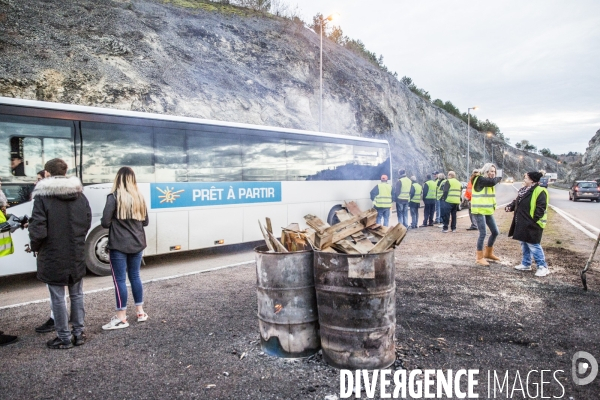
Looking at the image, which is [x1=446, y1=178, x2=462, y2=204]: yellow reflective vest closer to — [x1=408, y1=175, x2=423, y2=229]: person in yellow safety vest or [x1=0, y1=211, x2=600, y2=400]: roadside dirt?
[x1=408, y1=175, x2=423, y2=229]: person in yellow safety vest

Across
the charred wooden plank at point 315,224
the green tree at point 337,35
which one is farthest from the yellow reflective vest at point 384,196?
the green tree at point 337,35

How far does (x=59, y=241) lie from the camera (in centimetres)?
429

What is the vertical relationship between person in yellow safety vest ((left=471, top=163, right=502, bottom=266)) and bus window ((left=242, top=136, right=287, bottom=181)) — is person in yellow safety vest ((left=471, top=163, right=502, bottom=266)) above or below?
below

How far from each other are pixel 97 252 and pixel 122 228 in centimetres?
350

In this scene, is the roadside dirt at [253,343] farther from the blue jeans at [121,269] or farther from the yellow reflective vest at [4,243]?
the yellow reflective vest at [4,243]

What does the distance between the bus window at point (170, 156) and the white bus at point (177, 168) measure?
0.07 ft

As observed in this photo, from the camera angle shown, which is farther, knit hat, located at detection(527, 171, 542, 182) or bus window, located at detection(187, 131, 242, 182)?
bus window, located at detection(187, 131, 242, 182)

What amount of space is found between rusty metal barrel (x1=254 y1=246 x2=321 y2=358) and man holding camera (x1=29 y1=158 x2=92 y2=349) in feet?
6.70

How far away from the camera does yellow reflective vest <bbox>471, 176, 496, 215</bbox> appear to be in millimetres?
7953

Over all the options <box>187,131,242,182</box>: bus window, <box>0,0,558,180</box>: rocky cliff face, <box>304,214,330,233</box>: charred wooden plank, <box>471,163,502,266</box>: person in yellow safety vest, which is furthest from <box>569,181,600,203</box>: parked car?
<box>304,214,330,233</box>: charred wooden plank

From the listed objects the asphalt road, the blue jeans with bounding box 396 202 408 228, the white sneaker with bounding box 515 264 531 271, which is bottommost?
the asphalt road

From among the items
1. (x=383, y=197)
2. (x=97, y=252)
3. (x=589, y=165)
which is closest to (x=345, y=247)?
(x=97, y=252)

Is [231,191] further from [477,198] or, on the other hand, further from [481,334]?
[481,334]

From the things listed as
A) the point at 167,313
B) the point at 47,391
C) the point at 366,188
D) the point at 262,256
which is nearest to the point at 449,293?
the point at 262,256
